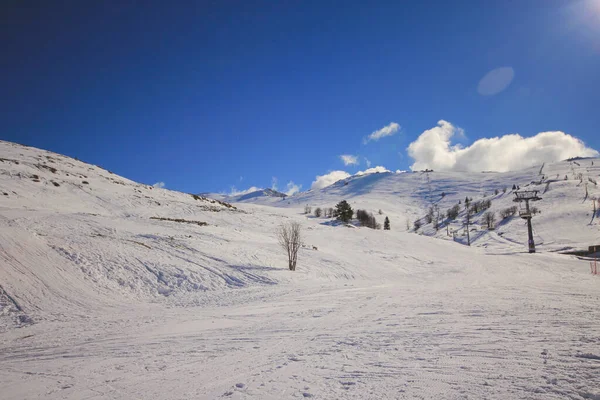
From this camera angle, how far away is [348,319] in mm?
8734

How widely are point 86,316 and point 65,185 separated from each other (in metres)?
49.7

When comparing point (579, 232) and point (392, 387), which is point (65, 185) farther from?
point (579, 232)

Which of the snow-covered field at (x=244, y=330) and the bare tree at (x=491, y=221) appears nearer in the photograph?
the snow-covered field at (x=244, y=330)

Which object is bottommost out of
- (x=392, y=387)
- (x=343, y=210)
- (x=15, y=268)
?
(x=392, y=387)

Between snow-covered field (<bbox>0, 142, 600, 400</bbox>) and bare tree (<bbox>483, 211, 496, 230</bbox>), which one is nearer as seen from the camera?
snow-covered field (<bbox>0, 142, 600, 400</bbox>)

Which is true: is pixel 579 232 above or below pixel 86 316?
above

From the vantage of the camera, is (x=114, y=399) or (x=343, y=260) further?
(x=343, y=260)

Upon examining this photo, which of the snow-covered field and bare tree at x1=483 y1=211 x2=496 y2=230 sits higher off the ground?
bare tree at x1=483 y1=211 x2=496 y2=230

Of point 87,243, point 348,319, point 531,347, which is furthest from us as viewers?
point 87,243

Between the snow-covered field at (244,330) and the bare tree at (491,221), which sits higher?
the bare tree at (491,221)

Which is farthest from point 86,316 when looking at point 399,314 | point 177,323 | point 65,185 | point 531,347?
point 65,185

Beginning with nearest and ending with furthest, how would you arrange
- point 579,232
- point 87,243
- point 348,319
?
point 348,319
point 87,243
point 579,232

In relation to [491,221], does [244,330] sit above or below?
below

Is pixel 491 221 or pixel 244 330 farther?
pixel 491 221
